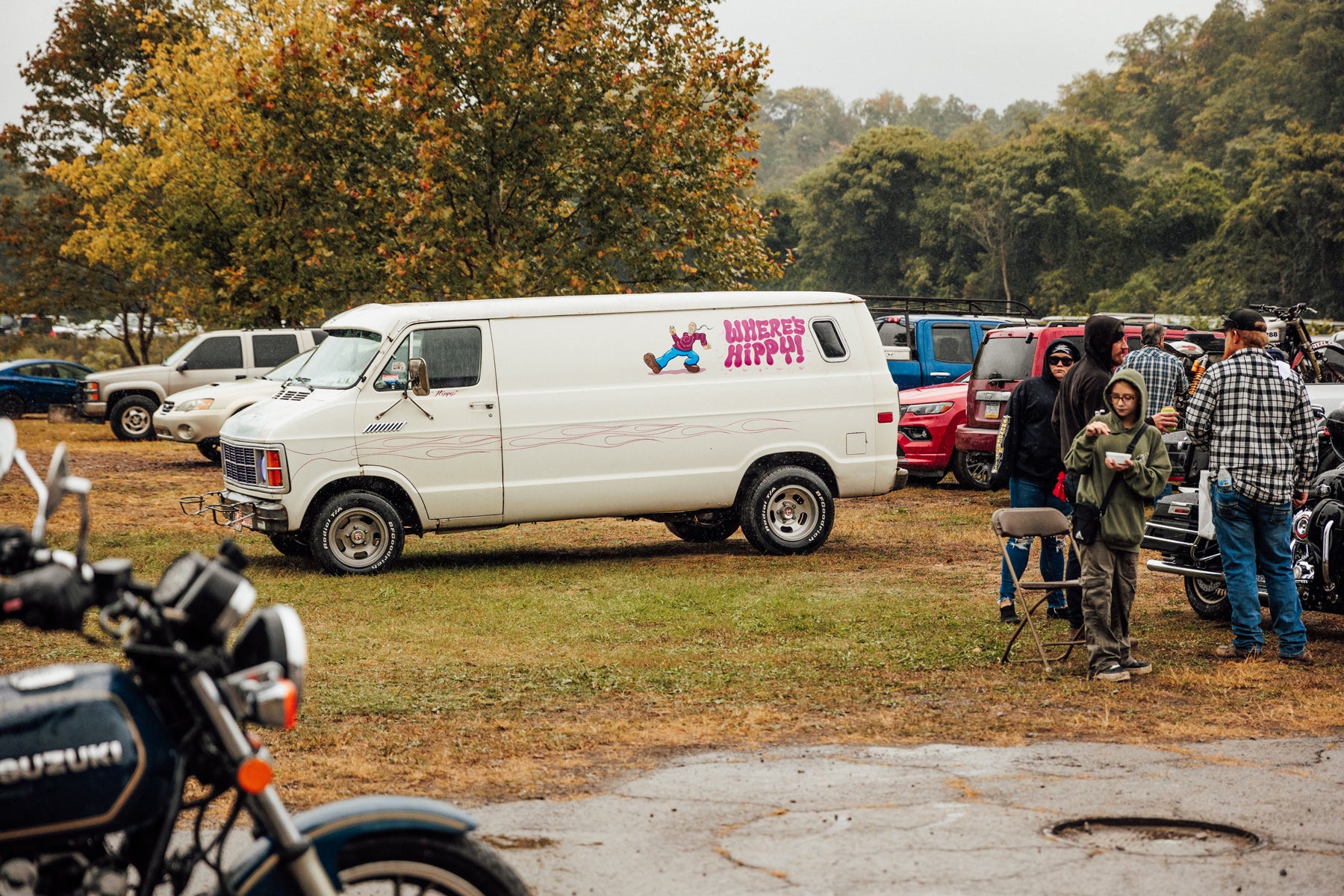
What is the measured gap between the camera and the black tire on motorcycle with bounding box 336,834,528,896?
125 inches

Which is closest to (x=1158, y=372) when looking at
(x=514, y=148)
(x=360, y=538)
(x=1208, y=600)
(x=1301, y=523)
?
(x=1208, y=600)

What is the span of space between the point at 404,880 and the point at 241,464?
9891mm

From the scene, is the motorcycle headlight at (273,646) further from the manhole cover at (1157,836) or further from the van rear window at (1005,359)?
the van rear window at (1005,359)

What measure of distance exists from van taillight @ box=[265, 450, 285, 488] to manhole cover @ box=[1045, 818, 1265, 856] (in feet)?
27.1

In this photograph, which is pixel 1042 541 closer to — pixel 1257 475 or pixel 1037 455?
pixel 1037 455

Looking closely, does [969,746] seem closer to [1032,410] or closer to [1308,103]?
[1032,410]

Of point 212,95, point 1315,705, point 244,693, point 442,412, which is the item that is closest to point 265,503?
point 442,412

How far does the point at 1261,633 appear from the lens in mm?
8703

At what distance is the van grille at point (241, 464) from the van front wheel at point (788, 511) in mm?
Result: 4374

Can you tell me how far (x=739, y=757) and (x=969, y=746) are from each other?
1.11 m

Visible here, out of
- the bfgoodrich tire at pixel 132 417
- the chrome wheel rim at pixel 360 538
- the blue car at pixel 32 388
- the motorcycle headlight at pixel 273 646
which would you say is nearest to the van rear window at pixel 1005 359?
the chrome wheel rim at pixel 360 538

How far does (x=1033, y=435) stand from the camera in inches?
391

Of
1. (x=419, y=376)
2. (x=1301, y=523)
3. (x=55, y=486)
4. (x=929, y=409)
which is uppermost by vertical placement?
(x=419, y=376)

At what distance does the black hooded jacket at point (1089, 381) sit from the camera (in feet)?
30.9
